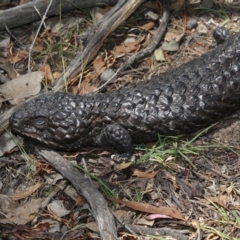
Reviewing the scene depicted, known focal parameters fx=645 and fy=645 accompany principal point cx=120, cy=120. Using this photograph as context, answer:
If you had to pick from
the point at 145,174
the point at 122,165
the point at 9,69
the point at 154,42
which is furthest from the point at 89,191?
the point at 154,42

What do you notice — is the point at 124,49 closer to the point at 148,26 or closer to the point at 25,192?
the point at 148,26

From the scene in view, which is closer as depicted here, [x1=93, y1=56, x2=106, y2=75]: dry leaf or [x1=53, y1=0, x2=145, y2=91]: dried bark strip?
[x1=53, y1=0, x2=145, y2=91]: dried bark strip

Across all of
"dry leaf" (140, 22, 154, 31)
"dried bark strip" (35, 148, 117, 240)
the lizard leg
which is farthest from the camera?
"dry leaf" (140, 22, 154, 31)

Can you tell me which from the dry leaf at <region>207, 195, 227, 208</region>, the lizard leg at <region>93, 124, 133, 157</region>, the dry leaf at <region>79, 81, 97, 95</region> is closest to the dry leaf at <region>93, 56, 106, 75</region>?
the dry leaf at <region>79, 81, 97, 95</region>

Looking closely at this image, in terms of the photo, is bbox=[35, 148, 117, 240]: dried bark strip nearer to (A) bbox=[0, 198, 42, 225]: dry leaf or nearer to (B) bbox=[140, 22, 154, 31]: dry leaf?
(A) bbox=[0, 198, 42, 225]: dry leaf

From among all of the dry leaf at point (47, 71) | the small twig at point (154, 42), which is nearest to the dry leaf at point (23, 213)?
the dry leaf at point (47, 71)

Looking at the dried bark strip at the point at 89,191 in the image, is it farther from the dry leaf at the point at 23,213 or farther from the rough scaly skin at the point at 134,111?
the dry leaf at the point at 23,213
